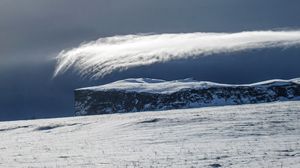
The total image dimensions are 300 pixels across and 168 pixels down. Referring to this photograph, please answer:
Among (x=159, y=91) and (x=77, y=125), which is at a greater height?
(x=159, y=91)

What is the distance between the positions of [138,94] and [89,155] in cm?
16394

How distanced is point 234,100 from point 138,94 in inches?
1348

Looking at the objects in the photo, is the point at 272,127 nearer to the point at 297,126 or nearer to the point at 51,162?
the point at 297,126

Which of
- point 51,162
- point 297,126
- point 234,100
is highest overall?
point 234,100

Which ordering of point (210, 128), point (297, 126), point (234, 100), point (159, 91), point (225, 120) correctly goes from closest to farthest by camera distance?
point (297, 126) < point (210, 128) < point (225, 120) < point (234, 100) < point (159, 91)

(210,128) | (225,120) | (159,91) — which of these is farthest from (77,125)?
(159,91)

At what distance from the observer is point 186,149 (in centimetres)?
3359

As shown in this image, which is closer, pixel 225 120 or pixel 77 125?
pixel 225 120

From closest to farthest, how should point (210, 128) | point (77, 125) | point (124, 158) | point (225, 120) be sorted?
point (124, 158)
point (210, 128)
point (225, 120)
point (77, 125)

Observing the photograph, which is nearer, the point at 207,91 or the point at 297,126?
the point at 297,126

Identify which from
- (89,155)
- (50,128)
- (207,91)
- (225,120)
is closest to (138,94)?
(207,91)

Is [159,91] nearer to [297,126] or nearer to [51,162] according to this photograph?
[297,126]

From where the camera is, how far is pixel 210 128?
4741 cm

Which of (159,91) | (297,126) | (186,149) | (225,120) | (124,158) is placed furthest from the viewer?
(159,91)
